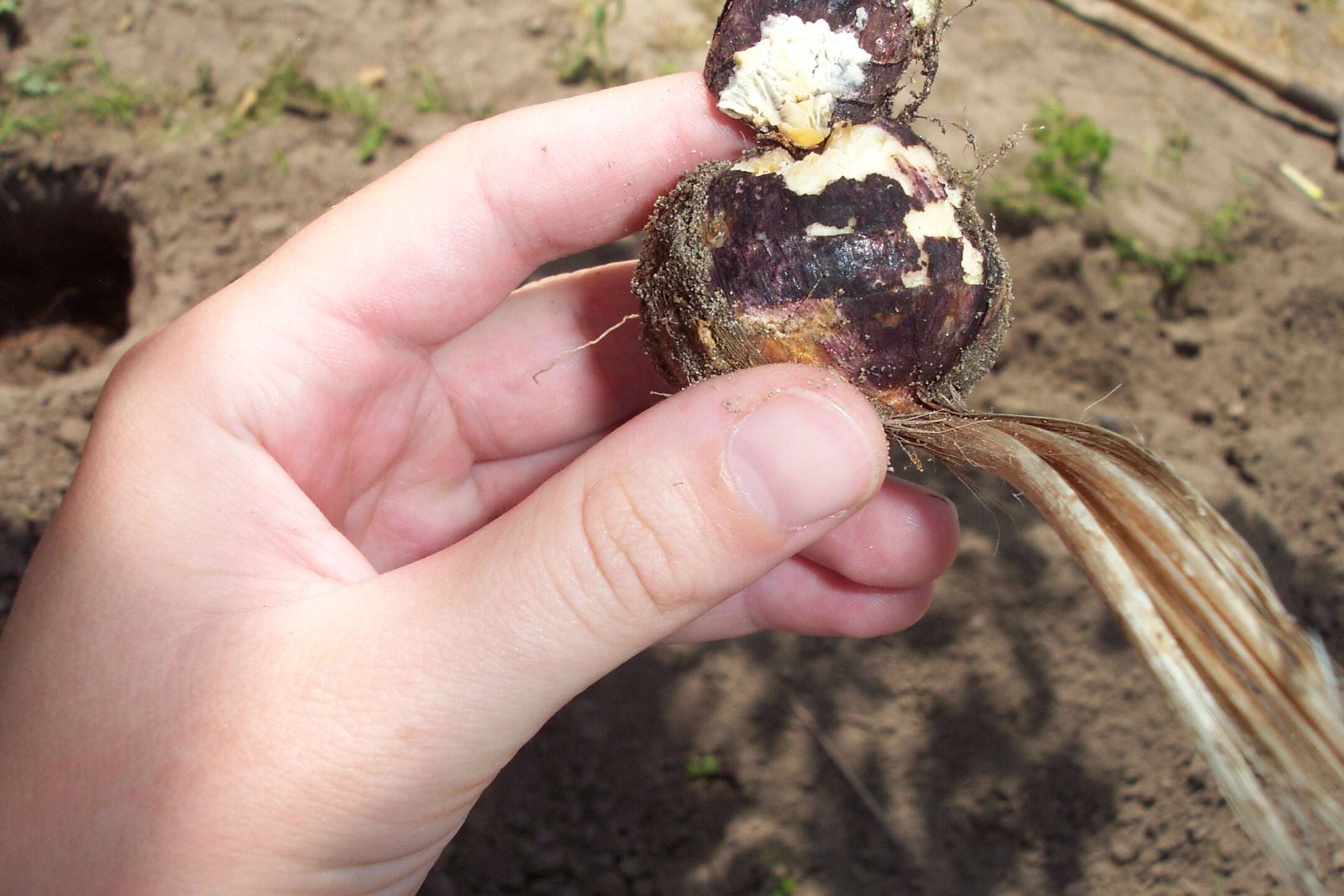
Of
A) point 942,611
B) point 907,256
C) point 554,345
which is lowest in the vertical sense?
point 942,611

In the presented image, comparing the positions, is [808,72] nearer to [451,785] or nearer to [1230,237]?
[451,785]

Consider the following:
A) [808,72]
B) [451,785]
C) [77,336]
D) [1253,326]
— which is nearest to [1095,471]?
[808,72]

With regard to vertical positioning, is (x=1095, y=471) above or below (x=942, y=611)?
above

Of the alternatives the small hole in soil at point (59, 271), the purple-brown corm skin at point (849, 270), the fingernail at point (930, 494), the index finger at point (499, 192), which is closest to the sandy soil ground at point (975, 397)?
the small hole in soil at point (59, 271)

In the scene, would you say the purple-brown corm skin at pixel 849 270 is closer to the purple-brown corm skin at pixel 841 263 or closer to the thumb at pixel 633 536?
the purple-brown corm skin at pixel 841 263

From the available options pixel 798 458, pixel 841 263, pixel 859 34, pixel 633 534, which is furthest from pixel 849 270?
pixel 633 534

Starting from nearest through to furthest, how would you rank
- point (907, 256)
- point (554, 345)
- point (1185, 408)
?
point (907, 256) → point (554, 345) → point (1185, 408)
